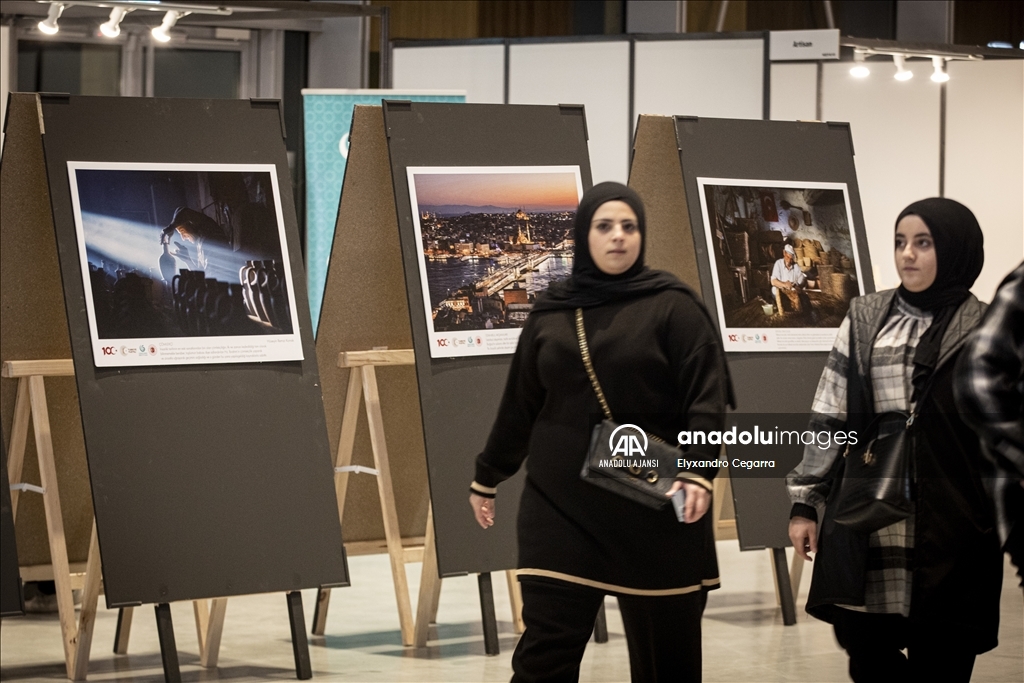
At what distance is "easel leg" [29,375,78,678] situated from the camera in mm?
4000

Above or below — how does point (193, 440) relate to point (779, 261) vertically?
below

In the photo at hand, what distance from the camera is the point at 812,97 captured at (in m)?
8.46

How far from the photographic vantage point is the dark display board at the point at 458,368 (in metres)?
4.27

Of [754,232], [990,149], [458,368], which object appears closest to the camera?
[458,368]

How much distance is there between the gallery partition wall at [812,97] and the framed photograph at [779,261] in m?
3.47

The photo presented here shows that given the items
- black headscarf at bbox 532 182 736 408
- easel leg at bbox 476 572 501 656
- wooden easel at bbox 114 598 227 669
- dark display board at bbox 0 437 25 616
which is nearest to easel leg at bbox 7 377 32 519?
dark display board at bbox 0 437 25 616

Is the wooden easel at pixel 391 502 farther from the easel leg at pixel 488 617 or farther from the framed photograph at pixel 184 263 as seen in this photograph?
the framed photograph at pixel 184 263

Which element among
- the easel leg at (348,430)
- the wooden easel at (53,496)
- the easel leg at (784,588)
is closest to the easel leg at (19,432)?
the wooden easel at (53,496)

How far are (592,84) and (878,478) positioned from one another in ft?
21.1

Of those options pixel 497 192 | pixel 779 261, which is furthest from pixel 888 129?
pixel 497 192

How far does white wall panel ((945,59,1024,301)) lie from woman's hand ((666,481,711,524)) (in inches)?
245

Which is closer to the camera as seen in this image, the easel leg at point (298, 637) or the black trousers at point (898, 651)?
the black trousers at point (898, 651)

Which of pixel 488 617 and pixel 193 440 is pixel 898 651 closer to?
pixel 488 617

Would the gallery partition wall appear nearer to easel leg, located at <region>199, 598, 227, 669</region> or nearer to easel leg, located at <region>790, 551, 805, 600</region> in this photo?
easel leg, located at <region>790, 551, 805, 600</region>
